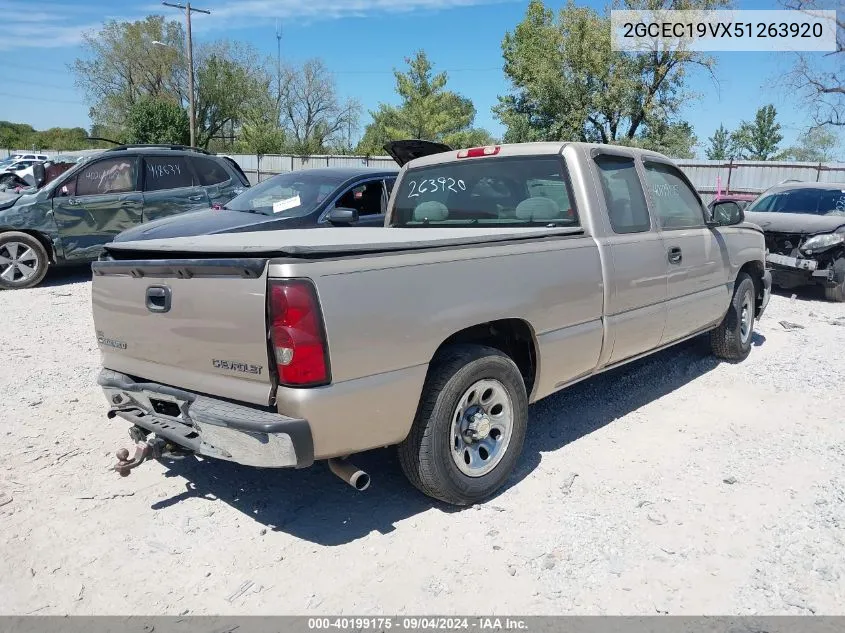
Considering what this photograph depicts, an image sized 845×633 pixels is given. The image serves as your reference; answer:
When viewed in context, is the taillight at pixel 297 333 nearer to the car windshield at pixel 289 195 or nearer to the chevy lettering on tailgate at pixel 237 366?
the chevy lettering on tailgate at pixel 237 366

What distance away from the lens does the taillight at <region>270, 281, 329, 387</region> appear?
253 cm

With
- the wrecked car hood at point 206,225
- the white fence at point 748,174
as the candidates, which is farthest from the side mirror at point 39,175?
the white fence at point 748,174

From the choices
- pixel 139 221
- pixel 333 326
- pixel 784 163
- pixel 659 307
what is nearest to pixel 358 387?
pixel 333 326

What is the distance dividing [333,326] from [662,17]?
29070mm

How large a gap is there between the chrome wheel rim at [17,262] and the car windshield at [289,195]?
3.30 metres

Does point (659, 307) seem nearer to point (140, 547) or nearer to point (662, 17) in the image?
point (140, 547)

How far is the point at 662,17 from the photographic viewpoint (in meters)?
26.5

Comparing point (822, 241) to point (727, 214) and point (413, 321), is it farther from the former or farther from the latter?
point (413, 321)

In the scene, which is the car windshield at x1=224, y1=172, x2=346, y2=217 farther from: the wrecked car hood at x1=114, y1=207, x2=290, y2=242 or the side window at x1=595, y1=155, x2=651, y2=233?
the side window at x1=595, y1=155, x2=651, y2=233

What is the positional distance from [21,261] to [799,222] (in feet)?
37.6

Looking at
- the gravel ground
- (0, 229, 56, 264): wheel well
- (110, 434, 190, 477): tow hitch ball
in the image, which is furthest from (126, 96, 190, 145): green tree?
(110, 434, 190, 477): tow hitch ball

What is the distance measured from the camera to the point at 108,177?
9453mm

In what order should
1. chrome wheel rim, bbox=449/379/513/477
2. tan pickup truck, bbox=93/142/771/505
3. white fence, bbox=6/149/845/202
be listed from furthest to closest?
white fence, bbox=6/149/845/202 → chrome wheel rim, bbox=449/379/513/477 → tan pickup truck, bbox=93/142/771/505

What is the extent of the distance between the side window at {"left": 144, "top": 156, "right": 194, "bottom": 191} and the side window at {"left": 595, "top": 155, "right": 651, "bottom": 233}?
7.69 metres
